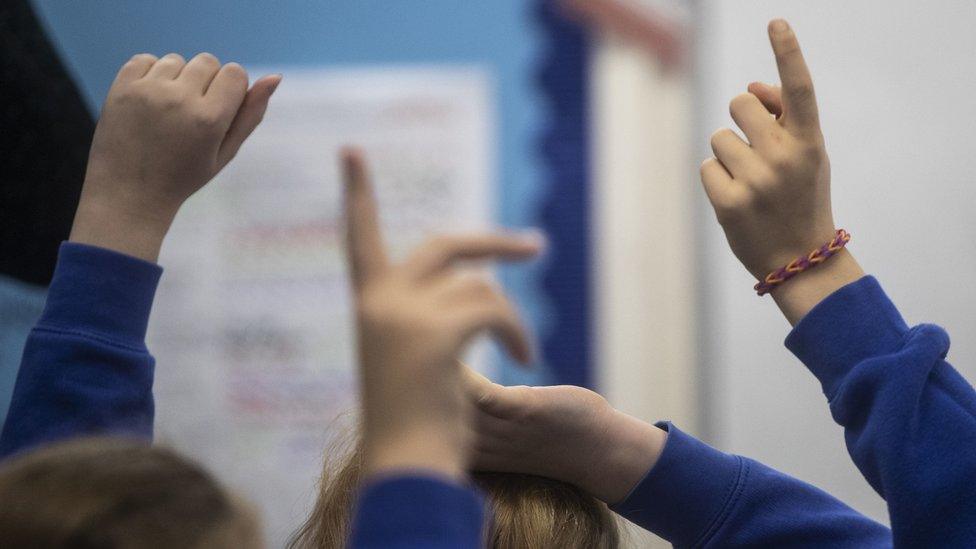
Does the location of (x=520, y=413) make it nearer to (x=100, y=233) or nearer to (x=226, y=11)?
(x=100, y=233)

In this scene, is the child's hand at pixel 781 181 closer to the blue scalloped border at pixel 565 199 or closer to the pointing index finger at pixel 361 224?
the pointing index finger at pixel 361 224

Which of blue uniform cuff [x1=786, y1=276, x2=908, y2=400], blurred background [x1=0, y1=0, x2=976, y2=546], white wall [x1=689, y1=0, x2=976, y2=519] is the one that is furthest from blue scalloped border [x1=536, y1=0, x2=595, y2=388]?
blue uniform cuff [x1=786, y1=276, x2=908, y2=400]

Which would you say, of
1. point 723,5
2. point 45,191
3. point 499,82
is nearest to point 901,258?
point 723,5

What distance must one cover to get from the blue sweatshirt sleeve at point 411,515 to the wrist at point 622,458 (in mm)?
229

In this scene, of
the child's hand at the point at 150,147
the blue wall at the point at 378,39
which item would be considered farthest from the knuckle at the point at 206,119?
the blue wall at the point at 378,39

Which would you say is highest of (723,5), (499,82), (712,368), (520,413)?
(723,5)

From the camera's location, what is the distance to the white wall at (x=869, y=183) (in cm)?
111

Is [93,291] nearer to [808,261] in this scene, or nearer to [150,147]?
[150,147]

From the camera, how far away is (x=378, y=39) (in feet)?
5.18

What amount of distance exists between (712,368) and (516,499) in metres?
0.76

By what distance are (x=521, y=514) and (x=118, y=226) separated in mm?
260

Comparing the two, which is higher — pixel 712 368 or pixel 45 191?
pixel 45 191

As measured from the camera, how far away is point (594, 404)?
531mm

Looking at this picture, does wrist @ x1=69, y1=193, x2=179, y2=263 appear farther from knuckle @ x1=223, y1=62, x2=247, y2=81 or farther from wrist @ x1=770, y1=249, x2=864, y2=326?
wrist @ x1=770, y1=249, x2=864, y2=326
